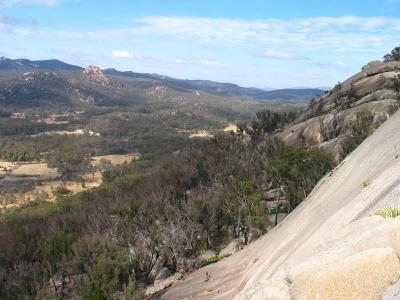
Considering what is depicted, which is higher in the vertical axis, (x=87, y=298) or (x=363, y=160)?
(x=363, y=160)

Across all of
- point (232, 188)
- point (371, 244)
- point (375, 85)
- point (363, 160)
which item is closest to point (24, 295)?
point (232, 188)

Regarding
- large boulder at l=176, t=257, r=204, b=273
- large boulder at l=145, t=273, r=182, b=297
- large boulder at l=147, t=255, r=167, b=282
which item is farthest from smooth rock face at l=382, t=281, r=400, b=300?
large boulder at l=147, t=255, r=167, b=282

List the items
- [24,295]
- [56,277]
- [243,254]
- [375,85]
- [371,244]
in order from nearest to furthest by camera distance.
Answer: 1. [371,244]
2. [243,254]
3. [24,295]
4. [56,277]
5. [375,85]

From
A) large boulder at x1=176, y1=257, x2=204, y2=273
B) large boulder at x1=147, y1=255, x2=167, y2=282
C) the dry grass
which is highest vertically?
the dry grass

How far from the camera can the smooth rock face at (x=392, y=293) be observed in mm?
9008

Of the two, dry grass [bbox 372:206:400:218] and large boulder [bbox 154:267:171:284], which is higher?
dry grass [bbox 372:206:400:218]

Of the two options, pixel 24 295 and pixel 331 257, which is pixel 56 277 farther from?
pixel 331 257

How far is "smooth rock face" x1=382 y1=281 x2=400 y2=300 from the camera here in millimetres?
9008

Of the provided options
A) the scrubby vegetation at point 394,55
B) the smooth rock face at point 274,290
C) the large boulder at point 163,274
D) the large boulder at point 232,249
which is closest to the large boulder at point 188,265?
the large boulder at point 163,274

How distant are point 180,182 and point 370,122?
115 ft

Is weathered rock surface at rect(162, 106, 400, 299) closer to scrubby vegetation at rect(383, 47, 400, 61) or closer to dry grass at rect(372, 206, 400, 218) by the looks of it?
dry grass at rect(372, 206, 400, 218)

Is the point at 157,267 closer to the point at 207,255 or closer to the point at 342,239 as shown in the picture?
the point at 207,255

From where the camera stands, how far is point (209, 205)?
194ft

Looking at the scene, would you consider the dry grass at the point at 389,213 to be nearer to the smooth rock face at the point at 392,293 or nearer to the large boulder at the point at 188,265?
the smooth rock face at the point at 392,293
